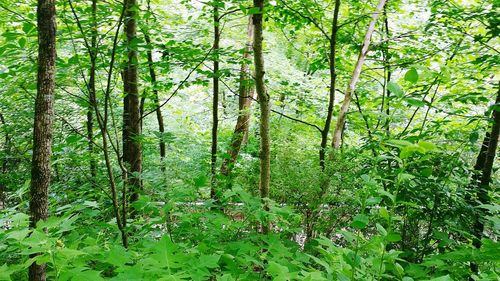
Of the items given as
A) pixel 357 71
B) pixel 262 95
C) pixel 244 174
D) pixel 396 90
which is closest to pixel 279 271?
pixel 396 90

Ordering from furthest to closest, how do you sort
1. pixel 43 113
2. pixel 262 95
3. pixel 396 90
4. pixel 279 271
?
pixel 262 95, pixel 43 113, pixel 279 271, pixel 396 90

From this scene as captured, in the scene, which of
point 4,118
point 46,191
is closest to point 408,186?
point 46,191

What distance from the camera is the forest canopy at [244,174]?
1520 mm

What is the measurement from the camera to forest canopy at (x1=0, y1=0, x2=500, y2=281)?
4.99ft

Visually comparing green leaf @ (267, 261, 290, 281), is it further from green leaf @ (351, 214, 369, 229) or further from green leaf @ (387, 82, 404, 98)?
green leaf @ (387, 82, 404, 98)

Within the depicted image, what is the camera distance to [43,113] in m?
1.77

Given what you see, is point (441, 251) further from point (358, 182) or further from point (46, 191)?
point (46, 191)

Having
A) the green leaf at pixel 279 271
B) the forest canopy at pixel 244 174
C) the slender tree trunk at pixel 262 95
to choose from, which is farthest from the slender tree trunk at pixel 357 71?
the green leaf at pixel 279 271

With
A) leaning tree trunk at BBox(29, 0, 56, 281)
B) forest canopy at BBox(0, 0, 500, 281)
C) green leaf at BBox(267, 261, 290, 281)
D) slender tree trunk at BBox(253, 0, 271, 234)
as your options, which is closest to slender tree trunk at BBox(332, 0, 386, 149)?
forest canopy at BBox(0, 0, 500, 281)

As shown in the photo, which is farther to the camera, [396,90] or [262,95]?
[262,95]

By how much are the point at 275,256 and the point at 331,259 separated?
344 millimetres

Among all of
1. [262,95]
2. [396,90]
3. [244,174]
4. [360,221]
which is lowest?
[244,174]

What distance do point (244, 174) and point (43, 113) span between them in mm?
3549

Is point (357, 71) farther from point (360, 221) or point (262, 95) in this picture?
point (360, 221)
